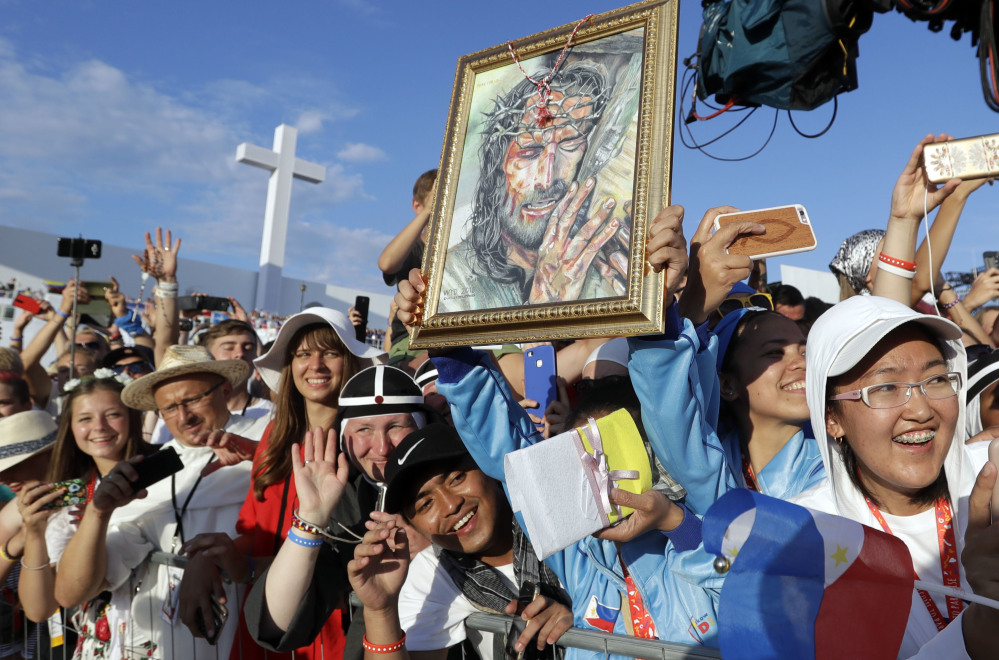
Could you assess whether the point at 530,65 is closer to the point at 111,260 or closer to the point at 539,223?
the point at 539,223

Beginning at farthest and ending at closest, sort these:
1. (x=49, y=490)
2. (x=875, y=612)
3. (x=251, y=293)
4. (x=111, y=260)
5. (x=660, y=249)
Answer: (x=251, y=293) → (x=111, y=260) → (x=49, y=490) → (x=660, y=249) → (x=875, y=612)

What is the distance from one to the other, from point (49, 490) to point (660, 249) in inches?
111

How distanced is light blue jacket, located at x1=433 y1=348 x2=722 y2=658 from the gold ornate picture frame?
268mm

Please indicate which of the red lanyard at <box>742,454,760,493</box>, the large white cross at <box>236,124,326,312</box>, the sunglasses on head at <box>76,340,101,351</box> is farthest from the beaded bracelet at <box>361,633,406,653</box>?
the large white cross at <box>236,124,326,312</box>

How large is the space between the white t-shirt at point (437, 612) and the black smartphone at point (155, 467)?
1144mm

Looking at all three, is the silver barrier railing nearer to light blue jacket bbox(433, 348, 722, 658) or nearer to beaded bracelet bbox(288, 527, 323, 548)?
light blue jacket bbox(433, 348, 722, 658)

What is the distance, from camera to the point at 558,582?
2.35 meters

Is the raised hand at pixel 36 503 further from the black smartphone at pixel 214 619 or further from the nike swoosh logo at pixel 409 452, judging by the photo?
the nike swoosh logo at pixel 409 452

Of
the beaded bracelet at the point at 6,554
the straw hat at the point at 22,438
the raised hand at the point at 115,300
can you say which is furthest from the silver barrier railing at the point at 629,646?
the raised hand at the point at 115,300

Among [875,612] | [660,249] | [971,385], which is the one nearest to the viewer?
[875,612]

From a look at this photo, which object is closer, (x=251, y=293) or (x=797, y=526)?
(x=797, y=526)

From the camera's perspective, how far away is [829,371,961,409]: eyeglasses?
177 cm

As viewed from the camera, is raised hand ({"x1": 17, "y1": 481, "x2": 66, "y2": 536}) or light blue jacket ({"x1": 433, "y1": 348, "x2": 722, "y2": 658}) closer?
light blue jacket ({"x1": 433, "y1": 348, "x2": 722, "y2": 658})

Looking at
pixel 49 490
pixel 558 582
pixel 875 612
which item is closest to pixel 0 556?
pixel 49 490
